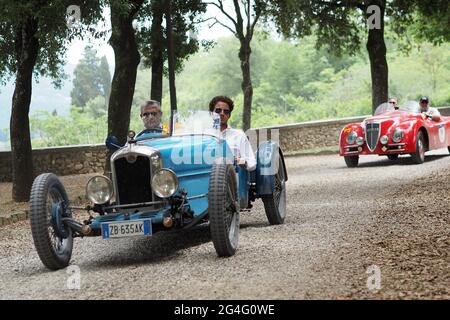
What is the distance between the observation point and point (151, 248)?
317 inches

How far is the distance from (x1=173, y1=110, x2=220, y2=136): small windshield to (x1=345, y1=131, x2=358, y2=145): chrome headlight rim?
9.45 m

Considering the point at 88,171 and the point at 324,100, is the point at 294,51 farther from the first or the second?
the point at 88,171

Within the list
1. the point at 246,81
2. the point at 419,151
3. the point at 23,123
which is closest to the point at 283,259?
the point at 23,123

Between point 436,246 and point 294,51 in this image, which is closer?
point 436,246

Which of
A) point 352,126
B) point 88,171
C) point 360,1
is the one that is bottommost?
point 88,171

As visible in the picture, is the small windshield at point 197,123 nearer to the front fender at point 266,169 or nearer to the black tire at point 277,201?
the front fender at point 266,169

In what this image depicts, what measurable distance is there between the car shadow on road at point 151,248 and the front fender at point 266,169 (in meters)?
0.89

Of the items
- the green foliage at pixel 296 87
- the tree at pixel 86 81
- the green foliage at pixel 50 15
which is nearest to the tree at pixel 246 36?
the green foliage at pixel 50 15

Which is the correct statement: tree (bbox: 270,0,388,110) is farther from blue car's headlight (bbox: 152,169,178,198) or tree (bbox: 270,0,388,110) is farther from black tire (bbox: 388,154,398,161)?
blue car's headlight (bbox: 152,169,178,198)

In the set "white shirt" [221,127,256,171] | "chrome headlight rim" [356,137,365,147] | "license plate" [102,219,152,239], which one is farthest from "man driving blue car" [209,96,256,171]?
"chrome headlight rim" [356,137,365,147]

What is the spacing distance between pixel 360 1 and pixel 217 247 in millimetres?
20361

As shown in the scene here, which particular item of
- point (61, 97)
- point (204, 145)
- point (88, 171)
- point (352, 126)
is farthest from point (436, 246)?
point (61, 97)

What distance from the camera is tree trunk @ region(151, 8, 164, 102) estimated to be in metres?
22.4

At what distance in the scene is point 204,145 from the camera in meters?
7.87
